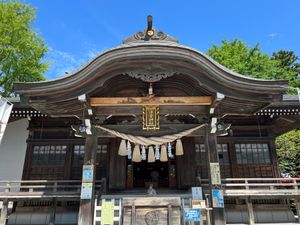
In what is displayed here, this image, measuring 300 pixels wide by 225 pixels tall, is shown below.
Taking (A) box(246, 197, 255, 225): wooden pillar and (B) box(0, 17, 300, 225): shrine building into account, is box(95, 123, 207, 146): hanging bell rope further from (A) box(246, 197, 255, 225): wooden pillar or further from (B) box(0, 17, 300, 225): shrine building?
(A) box(246, 197, 255, 225): wooden pillar

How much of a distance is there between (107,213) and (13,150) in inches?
273

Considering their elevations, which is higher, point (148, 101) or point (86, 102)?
point (148, 101)

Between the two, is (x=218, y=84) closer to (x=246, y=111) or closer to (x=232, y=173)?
(x=246, y=111)

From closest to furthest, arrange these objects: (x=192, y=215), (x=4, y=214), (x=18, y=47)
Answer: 1. (x=192, y=215)
2. (x=4, y=214)
3. (x=18, y=47)

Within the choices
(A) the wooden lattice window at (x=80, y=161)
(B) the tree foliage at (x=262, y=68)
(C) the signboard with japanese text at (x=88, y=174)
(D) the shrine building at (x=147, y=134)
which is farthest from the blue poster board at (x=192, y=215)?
(B) the tree foliage at (x=262, y=68)

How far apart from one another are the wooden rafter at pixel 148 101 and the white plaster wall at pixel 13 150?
6056 millimetres

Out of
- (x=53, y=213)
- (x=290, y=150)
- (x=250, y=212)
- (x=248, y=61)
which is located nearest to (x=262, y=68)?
(x=248, y=61)

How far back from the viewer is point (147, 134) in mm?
7461

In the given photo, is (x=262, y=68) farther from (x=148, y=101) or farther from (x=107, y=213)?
(x=107, y=213)

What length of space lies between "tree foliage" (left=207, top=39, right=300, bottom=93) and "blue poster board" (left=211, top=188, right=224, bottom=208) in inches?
679

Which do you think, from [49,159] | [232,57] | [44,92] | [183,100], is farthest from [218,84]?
[232,57]

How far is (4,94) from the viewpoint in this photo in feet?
56.8

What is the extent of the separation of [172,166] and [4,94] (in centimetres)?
1466

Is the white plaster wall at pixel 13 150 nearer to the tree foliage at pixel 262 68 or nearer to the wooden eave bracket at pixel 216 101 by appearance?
the wooden eave bracket at pixel 216 101
